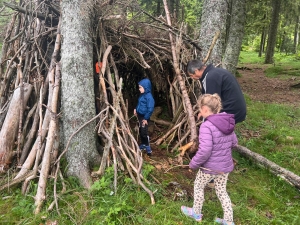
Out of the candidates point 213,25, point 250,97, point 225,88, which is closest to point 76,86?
point 225,88

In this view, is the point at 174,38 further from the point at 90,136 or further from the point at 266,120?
the point at 266,120

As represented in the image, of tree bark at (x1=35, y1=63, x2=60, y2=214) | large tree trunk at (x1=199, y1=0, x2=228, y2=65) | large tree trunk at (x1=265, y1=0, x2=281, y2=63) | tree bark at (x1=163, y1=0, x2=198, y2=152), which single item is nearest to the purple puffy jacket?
tree bark at (x1=163, y1=0, x2=198, y2=152)

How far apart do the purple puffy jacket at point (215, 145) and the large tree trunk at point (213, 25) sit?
2.56 meters

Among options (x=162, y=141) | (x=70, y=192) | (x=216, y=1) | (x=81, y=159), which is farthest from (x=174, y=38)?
(x=70, y=192)

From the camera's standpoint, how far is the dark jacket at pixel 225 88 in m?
3.37

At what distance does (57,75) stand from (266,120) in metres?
5.53

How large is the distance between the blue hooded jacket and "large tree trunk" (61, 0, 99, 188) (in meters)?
1.28

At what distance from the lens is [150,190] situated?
3.41 metres

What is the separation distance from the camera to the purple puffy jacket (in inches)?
107

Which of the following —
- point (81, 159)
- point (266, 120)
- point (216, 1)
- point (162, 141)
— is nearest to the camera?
point (81, 159)

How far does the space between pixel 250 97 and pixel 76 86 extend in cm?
756

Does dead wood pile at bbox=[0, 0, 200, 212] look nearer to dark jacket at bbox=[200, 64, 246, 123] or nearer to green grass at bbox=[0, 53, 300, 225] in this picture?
green grass at bbox=[0, 53, 300, 225]

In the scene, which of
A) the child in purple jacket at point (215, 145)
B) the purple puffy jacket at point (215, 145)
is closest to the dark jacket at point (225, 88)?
the child in purple jacket at point (215, 145)

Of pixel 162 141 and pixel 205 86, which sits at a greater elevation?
pixel 205 86
